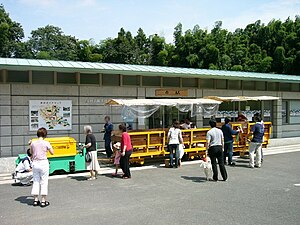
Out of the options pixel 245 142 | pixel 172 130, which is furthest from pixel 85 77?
pixel 245 142

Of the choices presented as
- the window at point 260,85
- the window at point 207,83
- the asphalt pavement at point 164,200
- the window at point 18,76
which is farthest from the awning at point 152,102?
the window at point 260,85

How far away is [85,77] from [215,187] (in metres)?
7.83

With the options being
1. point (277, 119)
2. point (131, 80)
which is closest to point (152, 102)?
point (131, 80)

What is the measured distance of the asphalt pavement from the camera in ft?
19.0

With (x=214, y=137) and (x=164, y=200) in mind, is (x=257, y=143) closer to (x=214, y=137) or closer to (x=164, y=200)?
(x=214, y=137)

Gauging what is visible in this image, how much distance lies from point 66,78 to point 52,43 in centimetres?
5984

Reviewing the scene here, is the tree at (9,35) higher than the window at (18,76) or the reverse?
higher

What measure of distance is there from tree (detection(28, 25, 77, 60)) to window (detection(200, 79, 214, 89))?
44844 millimetres

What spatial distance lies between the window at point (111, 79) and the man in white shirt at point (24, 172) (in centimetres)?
609

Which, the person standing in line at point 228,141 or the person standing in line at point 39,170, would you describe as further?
the person standing in line at point 228,141

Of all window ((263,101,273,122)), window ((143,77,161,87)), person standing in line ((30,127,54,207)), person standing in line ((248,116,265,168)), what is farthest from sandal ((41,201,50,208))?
window ((263,101,273,122))

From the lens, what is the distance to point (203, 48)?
39.4 meters

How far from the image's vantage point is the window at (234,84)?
1745 centimetres

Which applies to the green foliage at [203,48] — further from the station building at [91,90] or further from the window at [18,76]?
the window at [18,76]
